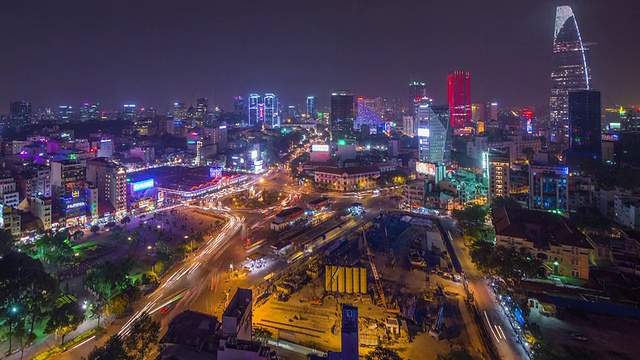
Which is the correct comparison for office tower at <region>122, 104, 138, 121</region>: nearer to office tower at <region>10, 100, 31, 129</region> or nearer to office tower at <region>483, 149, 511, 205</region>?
office tower at <region>10, 100, 31, 129</region>

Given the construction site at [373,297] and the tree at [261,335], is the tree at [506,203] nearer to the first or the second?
the construction site at [373,297]

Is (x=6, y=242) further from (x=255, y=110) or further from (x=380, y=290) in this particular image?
(x=255, y=110)

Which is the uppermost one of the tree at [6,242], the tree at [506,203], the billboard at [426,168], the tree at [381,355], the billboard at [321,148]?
the billboard at [321,148]

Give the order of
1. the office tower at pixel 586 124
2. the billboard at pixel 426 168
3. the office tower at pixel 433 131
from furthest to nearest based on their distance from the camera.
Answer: the office tower at pixel 433 131, the office tower at pixel 586 124, the billboard at pixel 426 168

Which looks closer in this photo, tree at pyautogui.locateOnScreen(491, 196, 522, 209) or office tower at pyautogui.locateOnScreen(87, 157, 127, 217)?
tree at pyautogui.locateOnScreen(491, 196, 522, 209)

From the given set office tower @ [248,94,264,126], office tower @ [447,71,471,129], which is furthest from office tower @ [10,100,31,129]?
office tower @ [447,71,471,129]

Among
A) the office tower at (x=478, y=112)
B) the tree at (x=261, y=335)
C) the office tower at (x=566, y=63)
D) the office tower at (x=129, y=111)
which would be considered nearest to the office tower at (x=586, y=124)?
the office tower at (x=566, y=63)

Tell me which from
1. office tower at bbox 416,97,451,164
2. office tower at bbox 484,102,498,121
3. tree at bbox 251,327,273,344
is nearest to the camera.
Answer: tree at bbox 251,327,273,344

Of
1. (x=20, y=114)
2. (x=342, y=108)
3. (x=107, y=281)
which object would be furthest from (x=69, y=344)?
(x=20, y=114)
